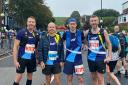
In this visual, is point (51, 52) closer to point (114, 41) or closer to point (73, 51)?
point (73, 51)

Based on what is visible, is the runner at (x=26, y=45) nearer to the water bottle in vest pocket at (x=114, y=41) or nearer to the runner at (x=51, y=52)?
the runner at (x=51, y=52)

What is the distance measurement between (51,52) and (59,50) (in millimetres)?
210

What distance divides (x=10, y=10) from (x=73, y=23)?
238ft

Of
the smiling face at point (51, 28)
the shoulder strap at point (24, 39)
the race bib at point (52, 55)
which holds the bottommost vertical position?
the race bib at point (52, 55)

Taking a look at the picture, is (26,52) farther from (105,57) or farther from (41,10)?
(41,10)

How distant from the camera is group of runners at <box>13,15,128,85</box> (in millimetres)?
10523

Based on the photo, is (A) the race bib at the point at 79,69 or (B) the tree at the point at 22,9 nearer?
(A) the race bib at the point at 79,69

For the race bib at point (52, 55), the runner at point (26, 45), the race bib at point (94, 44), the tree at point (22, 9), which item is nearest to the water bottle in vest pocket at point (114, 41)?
the race bib at point (94, 44)

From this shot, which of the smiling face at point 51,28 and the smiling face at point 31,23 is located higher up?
the smiling face at point 31,23

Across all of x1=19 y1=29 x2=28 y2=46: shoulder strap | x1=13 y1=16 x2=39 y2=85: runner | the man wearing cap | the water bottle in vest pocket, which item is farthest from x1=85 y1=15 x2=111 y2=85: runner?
the water bottle in vest pocket

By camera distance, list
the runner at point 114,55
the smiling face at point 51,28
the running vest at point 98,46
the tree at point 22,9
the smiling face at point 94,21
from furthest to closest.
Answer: the tree at point 22,9 → the runner at point 114,55 → the running vest at point 98,46 → the smiling face at point 94,21 → the smiling face at point 51,28

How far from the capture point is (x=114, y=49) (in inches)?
532

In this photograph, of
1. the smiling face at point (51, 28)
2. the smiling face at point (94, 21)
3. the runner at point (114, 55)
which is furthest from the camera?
the runner at point (114, 55)

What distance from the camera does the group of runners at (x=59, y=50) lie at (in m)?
10.5
